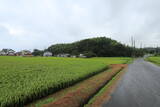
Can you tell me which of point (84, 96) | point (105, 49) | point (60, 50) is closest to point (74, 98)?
point (84, 96)

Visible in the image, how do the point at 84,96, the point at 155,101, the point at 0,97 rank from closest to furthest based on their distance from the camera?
Answer: the point at 0,97
the point at 155,101
the point at 84,96

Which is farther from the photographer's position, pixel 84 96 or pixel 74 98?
pixel 84 96

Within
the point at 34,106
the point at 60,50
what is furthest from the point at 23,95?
the point at 60,50

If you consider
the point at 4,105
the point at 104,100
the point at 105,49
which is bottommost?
the point at 104,100

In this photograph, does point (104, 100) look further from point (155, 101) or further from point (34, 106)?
point (34, 106)

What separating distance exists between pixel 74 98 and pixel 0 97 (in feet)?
9.96

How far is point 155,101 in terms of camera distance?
5184 mm

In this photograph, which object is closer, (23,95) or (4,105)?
(4,105)

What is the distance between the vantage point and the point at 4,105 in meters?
4.02

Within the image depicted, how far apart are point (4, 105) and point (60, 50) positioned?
9339 centimetres

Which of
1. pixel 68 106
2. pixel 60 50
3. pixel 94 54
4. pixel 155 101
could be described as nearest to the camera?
pixel 68 106

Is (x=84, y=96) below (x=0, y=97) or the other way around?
below

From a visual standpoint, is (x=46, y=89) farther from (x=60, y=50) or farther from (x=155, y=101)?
(x=60, y=50)

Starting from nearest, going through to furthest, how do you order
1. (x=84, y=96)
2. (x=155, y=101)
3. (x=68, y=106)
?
(x=68, y=106) → (x=155, y=101) → (x=84, y=96)
